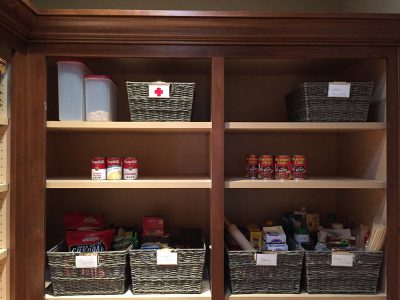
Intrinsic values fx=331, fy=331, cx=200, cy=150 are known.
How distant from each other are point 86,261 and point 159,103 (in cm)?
68

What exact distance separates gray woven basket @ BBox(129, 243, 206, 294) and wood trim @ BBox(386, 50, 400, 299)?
743mm

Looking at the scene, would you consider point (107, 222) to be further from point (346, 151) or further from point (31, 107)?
point (346, 151)

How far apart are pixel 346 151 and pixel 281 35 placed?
0.76 m

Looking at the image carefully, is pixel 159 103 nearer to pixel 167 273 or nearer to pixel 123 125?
pixel 123 125

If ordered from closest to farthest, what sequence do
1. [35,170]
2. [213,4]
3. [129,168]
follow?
[35,170] < [129,168] < [213,4]

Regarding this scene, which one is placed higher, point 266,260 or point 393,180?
point 393,180

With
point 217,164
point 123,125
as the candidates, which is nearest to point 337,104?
point 217,164

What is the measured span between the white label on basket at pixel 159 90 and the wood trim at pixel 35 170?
41 centimetres

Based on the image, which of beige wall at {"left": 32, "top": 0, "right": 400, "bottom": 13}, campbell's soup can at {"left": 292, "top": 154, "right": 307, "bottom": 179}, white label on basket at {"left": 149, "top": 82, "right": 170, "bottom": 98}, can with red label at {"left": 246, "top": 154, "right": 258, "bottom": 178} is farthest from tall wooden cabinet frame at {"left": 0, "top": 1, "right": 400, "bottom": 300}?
beige wall at {"left": 32, "top": 0, "right": 400, "bottom": 13}

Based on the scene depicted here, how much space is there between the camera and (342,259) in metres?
1.32

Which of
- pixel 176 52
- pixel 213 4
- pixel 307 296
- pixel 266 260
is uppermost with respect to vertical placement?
pixel 213 4

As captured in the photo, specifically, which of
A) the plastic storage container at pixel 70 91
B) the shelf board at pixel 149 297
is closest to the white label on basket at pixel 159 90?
the plastic storage container at pixel 70 91

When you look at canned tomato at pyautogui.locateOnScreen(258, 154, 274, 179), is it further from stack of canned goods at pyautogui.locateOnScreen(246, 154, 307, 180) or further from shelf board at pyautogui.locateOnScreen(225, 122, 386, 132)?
shelf board at pyautogui.locateOnScreen(225, 122, 386, 132)

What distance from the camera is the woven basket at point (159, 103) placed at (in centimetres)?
134
